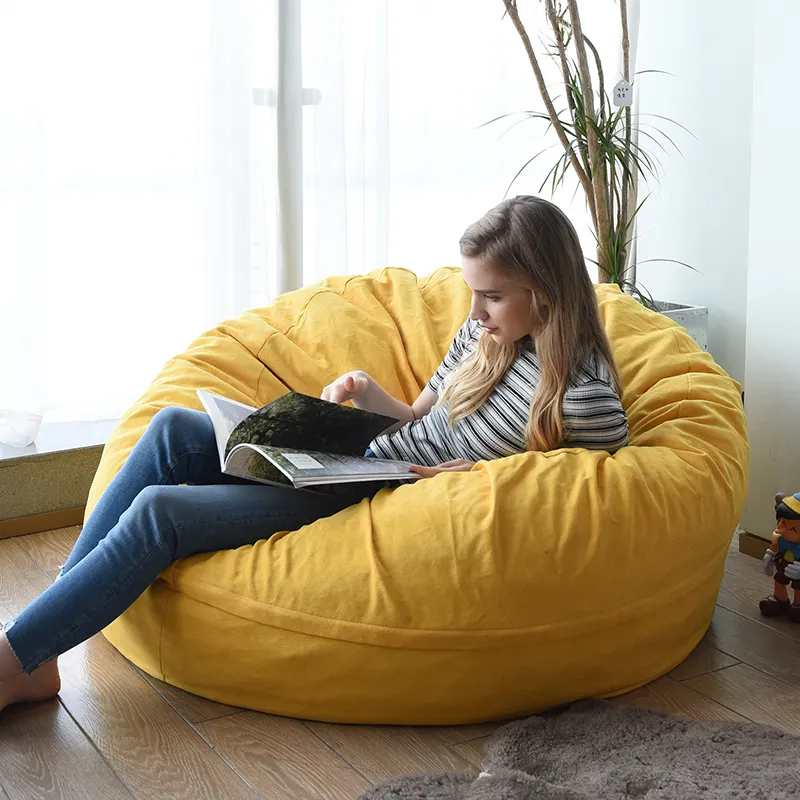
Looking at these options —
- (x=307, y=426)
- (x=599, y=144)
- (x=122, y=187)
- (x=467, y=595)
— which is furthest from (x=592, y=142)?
(x=467, y=595)

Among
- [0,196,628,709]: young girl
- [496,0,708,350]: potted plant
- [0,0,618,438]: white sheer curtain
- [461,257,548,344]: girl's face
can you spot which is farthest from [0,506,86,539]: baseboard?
[496,0,708,350]: potted plant

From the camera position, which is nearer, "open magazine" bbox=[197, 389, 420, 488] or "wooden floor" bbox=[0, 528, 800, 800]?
"wooden floor" bbox=[0, 528, 800, 800]

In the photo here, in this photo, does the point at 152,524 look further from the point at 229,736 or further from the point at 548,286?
the point at 548,286

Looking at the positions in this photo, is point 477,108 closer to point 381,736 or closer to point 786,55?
point 786,55

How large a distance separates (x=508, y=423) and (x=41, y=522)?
1.43m

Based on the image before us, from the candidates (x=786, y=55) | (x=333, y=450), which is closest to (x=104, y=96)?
(x=333, y=450)

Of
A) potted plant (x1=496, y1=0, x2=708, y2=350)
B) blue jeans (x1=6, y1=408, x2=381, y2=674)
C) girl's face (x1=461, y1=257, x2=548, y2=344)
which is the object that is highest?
potted plant (x1=496, y1=0, x2=708, y2=350)

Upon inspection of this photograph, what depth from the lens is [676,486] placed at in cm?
186

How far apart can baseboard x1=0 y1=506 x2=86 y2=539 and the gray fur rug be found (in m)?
1.50

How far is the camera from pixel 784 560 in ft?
7.11

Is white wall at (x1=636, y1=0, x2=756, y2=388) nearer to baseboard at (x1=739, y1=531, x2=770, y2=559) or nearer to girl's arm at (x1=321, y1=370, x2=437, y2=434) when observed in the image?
baseboard at (x1=739, y1=531, x2=770, y2=559)

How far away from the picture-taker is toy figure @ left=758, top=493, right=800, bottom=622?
212 cm

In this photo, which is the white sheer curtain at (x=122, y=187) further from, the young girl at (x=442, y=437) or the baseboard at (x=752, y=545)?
the baseboard at (x=752, y=545)

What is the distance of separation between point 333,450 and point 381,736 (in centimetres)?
50
